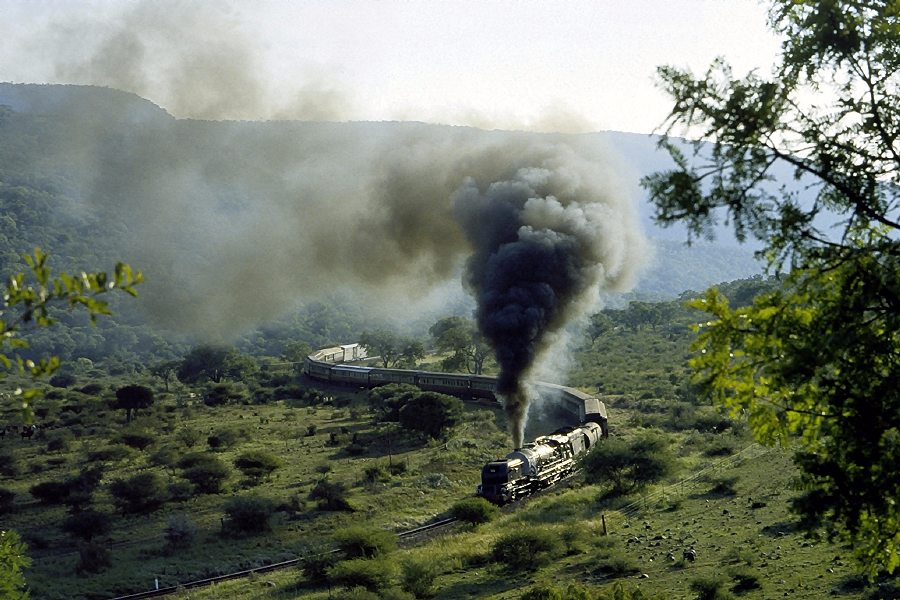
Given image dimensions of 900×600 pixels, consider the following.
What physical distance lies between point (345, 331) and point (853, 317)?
479 feet

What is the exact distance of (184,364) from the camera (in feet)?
248

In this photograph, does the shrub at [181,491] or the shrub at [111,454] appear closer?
the shrub at [181,491]

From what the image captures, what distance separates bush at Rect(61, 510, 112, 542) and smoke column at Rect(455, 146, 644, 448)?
1618 cm

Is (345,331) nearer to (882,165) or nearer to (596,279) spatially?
(596,279)

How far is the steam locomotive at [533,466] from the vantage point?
2798 centimetres

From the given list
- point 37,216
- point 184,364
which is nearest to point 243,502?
point 184,364

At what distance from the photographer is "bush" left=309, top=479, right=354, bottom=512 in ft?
96.4

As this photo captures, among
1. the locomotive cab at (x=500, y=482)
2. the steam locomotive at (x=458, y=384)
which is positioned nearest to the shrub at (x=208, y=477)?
the locomotive cab at (x=500, y=482)

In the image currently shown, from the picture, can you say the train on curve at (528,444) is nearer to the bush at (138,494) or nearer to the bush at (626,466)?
the bush at (626,466)

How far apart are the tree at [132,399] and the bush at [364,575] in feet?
111

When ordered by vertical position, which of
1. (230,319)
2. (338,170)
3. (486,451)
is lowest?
(486,451)

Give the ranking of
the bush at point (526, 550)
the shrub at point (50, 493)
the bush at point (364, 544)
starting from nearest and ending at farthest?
the bush at point (526, 550), the bush at point (364, 544), the shrub at point (50, 493)

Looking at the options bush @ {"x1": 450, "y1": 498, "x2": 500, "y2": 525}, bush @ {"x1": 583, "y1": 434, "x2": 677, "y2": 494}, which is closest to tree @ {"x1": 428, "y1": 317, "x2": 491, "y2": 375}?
bush @ {"x1": 583, "y1": 434, "x2": 677, "y2": 494}

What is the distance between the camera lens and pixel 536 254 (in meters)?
36.1
